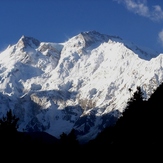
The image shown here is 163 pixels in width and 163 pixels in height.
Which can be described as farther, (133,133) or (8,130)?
(133,133)

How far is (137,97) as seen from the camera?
8912cm

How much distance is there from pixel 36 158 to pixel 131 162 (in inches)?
613

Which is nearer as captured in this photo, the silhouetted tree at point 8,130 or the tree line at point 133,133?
the silhouetted tree at point 8,130

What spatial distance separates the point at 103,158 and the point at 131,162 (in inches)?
438

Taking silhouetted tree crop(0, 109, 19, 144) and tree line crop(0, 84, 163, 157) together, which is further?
tree line crop(0, 84, 163, 157)

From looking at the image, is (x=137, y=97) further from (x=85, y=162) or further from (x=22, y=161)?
(x=22, y=161)

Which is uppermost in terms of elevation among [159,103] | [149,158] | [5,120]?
[159,103]

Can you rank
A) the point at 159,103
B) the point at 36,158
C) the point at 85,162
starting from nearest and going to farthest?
→ 1. the point at 36,158
2. the point at 85,162
3. the point at 159,103

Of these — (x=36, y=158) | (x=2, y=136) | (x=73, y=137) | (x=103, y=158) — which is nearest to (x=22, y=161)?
(x=2, y=136)

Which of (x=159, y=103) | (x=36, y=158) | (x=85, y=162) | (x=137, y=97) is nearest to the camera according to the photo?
(x=36, y=158)

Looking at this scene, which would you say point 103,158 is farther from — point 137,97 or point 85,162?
point 137,97

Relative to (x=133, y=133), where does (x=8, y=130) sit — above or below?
below

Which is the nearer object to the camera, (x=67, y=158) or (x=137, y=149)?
(x=137, y=149)

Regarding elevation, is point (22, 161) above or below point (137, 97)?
below
